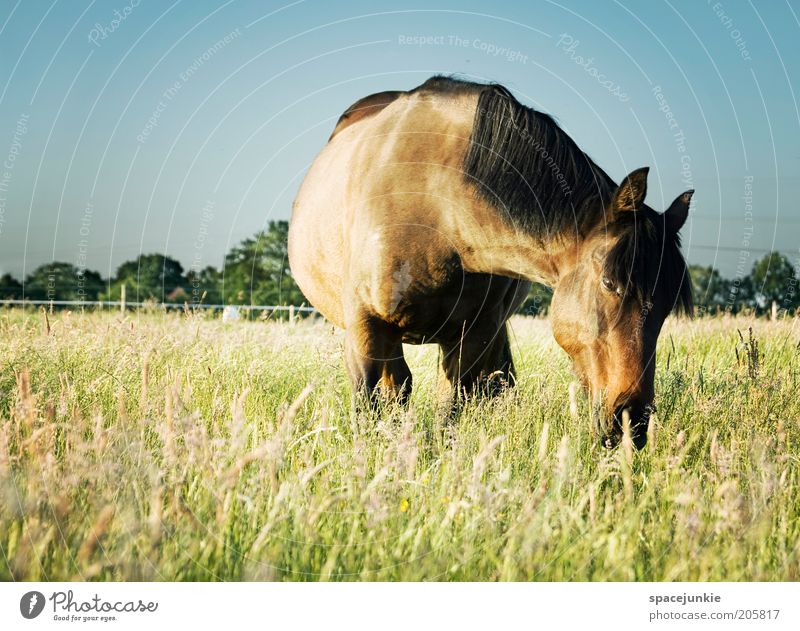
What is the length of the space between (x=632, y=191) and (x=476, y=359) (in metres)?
2.17

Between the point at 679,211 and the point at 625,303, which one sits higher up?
the point at 679,211

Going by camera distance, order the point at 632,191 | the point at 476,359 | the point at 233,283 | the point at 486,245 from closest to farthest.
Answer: the point at 632,191 < the point at 486,245 < the point at 476,359 < the point at 233,283

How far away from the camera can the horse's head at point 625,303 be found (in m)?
3.95

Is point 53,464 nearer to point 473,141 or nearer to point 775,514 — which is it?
point 473,141

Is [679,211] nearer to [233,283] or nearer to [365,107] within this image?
[365,107]

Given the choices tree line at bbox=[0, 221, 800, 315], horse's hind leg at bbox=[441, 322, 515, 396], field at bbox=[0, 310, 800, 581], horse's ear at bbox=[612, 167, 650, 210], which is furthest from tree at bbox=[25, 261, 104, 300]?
horse's ear at bbox=[612, 167, 650, 210]

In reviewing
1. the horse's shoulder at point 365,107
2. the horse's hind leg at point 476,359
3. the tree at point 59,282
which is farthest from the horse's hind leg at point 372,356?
the horse's shoulder at point 365,107

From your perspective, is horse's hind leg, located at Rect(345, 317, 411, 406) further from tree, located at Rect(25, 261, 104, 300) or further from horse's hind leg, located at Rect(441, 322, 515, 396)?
tree, located at Rect(25, 261, 104, 300)

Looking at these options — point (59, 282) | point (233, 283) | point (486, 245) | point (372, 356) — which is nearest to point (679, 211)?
point (486, 245)

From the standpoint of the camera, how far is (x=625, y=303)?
13.1 feet
